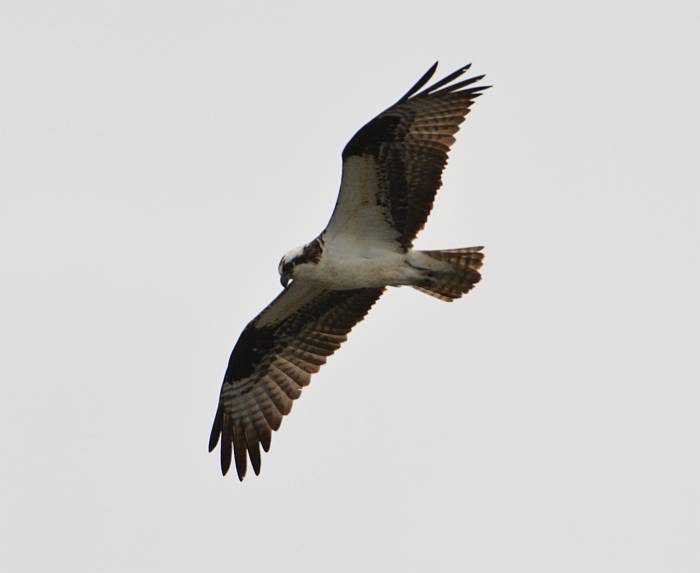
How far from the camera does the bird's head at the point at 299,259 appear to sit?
12078 mm

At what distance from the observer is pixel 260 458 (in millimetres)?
13133

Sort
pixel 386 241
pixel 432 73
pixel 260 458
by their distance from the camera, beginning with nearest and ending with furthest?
1. pixel 432 73
2. pixel 386 241
3. pixel 260 458

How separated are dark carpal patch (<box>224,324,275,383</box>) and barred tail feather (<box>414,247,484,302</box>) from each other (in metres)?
1.82

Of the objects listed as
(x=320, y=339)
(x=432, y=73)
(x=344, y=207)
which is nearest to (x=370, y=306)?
(x=320, y=339)

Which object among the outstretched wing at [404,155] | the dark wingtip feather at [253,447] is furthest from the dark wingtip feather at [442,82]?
the dark wingtip feather at [253,447]

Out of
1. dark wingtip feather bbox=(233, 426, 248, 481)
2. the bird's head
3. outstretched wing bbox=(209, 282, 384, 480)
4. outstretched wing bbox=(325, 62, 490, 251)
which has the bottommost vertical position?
dark wingtip feather bbox=(233, 426, 248, 481)

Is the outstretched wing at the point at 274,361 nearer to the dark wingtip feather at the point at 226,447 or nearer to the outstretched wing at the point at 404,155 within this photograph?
the dark wingtip feather at the point at 226,447

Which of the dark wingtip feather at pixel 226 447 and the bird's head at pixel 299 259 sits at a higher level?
the bird's head at pixel 299 259

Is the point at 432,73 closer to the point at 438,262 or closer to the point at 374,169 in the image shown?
the point at 374,169

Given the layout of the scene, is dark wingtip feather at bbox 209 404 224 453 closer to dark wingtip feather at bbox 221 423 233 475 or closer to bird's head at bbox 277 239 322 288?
dark wingtip feather at bbox 221 423 233 475

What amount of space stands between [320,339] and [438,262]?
1.62 m

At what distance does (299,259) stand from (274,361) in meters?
1.65

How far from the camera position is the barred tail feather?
12383 millimetres

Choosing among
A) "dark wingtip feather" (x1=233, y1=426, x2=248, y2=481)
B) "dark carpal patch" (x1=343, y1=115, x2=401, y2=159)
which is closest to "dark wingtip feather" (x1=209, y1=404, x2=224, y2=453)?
"dark wingtip feather" (x1=233, y1=426, x2=248, y2=481)
